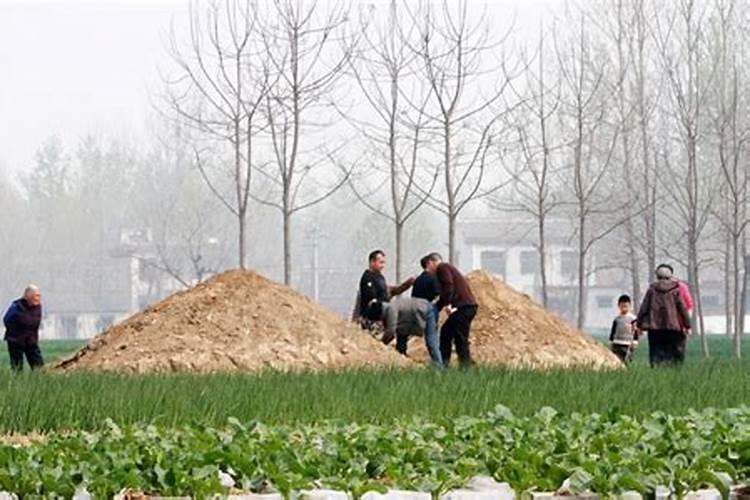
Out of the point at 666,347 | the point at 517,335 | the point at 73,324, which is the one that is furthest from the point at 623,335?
the point at 73,324

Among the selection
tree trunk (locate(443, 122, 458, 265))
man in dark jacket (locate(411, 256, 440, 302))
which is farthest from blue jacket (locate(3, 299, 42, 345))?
tree trunk (locate(443, 122, 458, 265))

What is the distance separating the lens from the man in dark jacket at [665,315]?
63.9 feet

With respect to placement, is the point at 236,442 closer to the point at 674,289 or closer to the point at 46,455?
the point at 46,455

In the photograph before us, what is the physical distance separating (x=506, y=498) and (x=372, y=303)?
12.7 m

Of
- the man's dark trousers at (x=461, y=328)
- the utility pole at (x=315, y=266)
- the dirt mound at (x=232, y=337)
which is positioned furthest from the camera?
the utility pole at (x=315, y=266)

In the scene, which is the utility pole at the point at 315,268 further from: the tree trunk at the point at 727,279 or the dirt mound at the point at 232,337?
the dirt mound at the point at 232,337

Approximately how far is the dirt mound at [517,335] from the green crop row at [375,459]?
41.9ft

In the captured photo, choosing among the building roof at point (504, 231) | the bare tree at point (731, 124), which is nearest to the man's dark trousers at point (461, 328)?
the bare tree at point (731, 124)

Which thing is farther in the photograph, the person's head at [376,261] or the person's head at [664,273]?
the person's head at [376,261]

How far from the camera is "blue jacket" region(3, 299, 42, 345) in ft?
69.4

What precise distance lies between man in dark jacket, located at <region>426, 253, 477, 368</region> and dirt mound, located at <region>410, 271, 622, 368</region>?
2214mm

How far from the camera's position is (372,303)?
2064 centimetres

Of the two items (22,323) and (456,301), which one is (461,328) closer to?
(456,301)

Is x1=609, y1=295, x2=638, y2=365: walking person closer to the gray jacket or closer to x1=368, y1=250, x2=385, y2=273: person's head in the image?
the gray jacket
